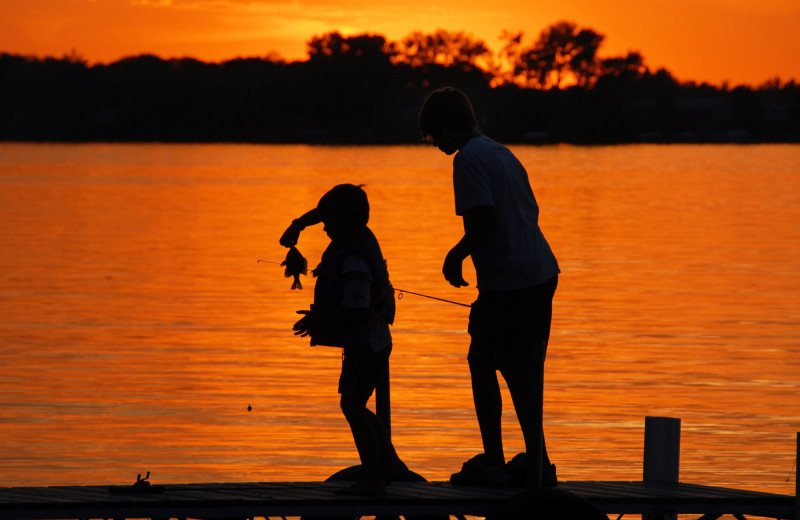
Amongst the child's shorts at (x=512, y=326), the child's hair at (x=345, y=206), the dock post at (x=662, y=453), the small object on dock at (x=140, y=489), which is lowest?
the small object on dock at (x=140, y=489)

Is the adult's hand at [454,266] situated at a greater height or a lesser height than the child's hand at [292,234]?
lesser

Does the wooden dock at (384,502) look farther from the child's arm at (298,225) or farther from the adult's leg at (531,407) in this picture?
the child's arm at (298,225)

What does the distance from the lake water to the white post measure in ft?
10.8

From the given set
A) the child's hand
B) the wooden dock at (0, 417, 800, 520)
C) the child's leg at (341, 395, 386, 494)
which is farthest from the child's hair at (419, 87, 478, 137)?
the wooden dock at (0, 417, 800, 520)

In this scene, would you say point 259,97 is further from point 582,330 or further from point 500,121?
point 582,330

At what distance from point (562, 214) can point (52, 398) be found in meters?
33.7

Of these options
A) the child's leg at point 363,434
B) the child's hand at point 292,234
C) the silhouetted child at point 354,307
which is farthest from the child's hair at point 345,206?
the child's leg at point 363,434

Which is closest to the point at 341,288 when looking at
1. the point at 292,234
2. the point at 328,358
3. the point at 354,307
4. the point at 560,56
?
the point at 354,307

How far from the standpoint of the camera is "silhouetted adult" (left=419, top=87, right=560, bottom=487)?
638 cm

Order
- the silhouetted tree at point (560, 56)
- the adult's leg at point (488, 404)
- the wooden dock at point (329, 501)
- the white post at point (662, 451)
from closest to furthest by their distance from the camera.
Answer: the wooden dock at point (329, 501), the adult's leg at point (488, 404), the white post at point (662, 451), the silhouetted tree at point (560, 56)

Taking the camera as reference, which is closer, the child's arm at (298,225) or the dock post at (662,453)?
the child's arm at (298,225)

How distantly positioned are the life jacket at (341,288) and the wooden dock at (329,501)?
2.21 feet

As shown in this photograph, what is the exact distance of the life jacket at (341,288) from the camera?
649 centimetres

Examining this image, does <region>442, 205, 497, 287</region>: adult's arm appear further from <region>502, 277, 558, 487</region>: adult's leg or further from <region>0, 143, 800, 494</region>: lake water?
<region>0, 143, 800, 494</region>: lake water
